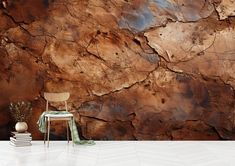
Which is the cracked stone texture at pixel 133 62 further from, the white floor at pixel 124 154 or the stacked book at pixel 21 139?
the stacked book at pixel 21 139

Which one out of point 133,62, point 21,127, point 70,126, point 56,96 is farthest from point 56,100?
point 133,62

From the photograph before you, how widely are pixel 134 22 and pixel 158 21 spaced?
29cm

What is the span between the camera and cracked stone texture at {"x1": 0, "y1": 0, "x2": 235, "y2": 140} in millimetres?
4953

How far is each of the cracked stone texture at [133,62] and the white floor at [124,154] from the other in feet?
1.12

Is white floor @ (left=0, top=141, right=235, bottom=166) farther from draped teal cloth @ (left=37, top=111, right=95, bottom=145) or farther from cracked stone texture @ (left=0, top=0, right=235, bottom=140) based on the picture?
cracked stone texture @ (left=0, top=0, right=235, bottom=140)

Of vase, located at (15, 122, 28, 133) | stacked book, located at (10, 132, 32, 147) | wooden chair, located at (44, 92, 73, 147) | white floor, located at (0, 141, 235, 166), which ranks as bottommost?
white floor, located at (0, 141, 235, 166)

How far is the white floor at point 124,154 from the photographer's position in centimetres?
366

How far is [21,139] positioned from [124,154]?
3.98 ft

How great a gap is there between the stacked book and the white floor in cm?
7

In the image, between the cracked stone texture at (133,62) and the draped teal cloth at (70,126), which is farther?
the cracked stone texture at (133,62)

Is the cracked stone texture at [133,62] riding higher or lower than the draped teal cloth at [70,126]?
higher

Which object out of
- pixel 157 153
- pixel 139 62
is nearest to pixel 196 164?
pixel 157 153

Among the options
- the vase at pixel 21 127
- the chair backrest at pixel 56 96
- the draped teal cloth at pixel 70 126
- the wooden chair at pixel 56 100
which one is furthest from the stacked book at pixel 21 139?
the chair backrest at pixel 56 96

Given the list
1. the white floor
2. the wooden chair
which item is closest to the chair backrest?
the wooden chair
